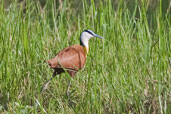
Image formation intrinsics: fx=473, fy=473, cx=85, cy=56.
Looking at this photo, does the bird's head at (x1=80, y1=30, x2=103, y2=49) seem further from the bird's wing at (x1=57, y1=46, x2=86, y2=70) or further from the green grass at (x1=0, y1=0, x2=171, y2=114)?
the bird's wing at (x1=57, y1=46, x2=86, y2=70)

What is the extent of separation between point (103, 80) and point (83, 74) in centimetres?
67

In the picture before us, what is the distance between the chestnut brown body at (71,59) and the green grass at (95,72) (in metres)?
0.08

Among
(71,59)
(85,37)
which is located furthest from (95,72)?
(85,37)

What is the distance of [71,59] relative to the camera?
4.15m

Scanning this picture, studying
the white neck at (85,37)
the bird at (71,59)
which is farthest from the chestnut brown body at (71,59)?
the white neck at (85,37)

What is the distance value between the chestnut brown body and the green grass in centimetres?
8

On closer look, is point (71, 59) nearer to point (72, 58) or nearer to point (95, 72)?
point (72, 58)

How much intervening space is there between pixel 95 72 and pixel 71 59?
443mm

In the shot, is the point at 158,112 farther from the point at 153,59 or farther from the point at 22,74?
the point at 22,74

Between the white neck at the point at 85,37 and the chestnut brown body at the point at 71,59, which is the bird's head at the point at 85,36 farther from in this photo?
the chestnut brown body at the point at 71,59

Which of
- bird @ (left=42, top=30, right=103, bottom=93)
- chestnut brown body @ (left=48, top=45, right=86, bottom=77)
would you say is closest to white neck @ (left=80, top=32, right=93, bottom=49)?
bird @ (left=42, top=30, right=103, bottom=93)

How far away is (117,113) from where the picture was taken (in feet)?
11.6

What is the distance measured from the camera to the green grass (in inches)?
139

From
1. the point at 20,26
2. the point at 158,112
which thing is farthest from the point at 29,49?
the point at 158,112
